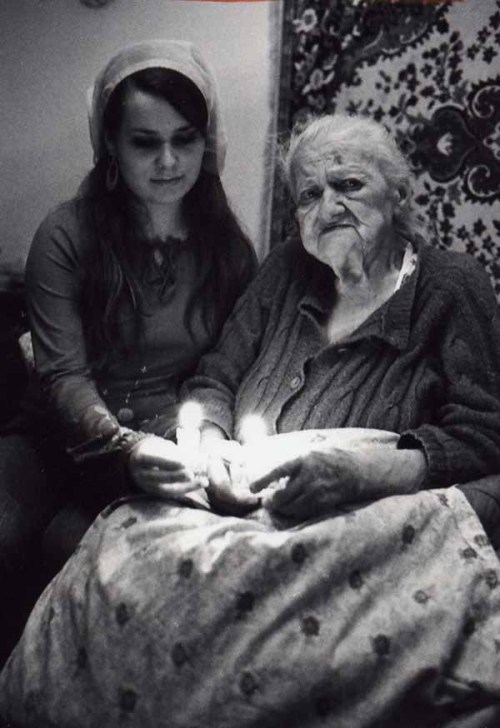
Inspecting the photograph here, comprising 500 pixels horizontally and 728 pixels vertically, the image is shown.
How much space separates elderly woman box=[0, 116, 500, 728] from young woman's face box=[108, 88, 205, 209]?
0.72 ft

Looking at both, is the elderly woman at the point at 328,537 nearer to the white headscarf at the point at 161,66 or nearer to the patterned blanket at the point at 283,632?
the patterned blanket at the point at 283,632

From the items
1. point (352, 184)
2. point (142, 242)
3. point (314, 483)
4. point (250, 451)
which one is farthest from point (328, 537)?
point (142, 242)

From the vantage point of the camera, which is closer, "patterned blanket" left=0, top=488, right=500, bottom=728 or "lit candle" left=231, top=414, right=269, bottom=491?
"patterned blanket" left=0, top=488, right=500, bottom=728

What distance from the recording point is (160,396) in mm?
1869

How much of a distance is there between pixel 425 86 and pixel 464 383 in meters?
0.81

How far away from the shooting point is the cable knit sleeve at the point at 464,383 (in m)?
1.52

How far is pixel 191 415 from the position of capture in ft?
5.57

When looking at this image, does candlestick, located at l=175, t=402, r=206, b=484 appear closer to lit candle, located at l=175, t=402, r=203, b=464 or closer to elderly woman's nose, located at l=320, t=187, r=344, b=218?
lit candle, located at l=175, t=402, r=203, b=464

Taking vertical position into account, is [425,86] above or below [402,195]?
above

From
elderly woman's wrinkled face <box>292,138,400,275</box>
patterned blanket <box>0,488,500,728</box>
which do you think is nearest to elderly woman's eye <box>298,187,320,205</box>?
elderly woman's wrinkled face <box>292,138,400,275</box>

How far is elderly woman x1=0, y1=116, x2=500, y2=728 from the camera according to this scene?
4.17 feet

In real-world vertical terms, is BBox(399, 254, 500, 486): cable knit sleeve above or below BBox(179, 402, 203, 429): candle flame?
above

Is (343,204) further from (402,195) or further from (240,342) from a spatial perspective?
(240,342)

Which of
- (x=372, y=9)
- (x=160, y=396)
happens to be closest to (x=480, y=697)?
(x=160, y=396)
